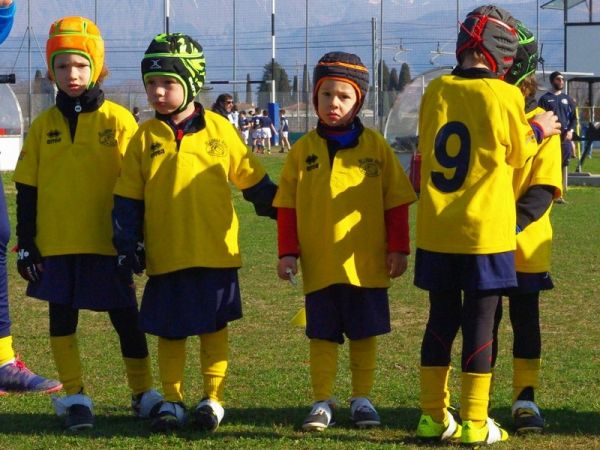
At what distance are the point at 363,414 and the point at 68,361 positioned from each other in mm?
1309

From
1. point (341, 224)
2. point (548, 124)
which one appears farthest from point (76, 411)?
point (548, 124)

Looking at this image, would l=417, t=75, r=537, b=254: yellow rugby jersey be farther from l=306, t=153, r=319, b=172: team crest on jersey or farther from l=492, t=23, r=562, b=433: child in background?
l=306, t=153, r=319, b=172: team crest on jersey

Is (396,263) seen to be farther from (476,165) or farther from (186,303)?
(186,303)

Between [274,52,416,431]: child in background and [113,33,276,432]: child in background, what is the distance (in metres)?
0.28

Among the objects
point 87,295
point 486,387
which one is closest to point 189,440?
point 87,295

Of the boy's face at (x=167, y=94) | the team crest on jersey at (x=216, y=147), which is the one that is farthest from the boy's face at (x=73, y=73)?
the team crest on jersey at (x=216, y=147)

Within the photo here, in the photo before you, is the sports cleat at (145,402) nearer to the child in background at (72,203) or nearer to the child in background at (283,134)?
the child in background at (72,203)

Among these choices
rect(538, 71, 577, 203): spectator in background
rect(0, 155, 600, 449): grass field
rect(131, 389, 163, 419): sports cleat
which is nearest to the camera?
rect(0, 155, 600, 449): grass field

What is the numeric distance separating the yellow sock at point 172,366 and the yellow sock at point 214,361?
0.10 meters

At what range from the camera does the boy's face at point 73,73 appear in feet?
16.2

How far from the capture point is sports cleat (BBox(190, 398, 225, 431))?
15.6ft

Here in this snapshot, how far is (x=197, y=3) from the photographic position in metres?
56.8

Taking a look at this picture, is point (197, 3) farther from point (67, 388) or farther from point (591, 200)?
point (67, 388)

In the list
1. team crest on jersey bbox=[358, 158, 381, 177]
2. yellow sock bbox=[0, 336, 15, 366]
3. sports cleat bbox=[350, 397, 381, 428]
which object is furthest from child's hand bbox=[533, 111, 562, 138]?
yellow sock bbox=[0, 336, 15, 366]
